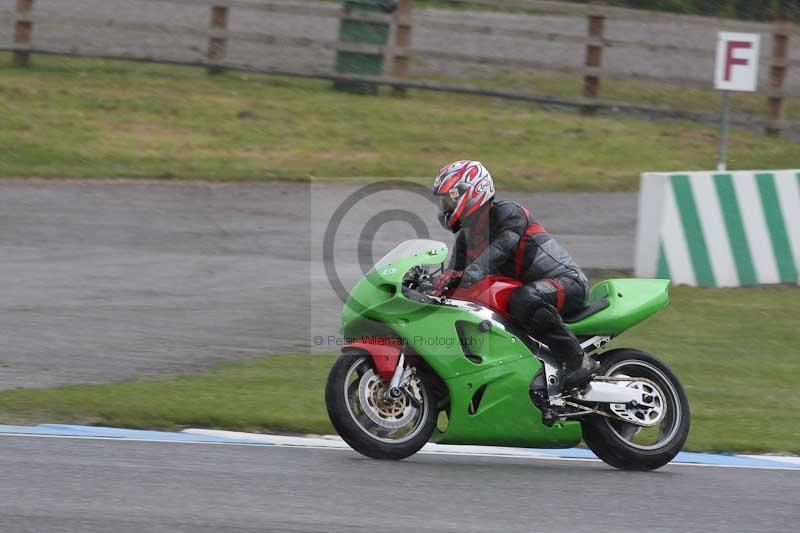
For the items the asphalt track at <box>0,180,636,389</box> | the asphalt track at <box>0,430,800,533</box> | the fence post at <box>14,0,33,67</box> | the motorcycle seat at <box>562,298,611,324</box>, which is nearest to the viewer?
the asphalt track at <box>0,430,800,533</box>

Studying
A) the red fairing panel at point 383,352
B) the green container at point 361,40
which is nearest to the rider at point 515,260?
the red fairing panel at point 383,352

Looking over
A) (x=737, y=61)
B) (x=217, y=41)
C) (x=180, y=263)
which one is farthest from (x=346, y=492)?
(x=217, y=41)

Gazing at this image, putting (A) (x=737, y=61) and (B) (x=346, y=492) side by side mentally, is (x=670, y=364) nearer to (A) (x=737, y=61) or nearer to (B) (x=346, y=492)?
(B) (x=346, y=492)

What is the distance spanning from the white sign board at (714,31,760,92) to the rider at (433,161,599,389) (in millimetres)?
10843

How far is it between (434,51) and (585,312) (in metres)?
15.0

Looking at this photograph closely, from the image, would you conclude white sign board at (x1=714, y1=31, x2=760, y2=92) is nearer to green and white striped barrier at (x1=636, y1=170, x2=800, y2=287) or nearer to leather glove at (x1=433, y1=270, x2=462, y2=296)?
green and white striped barrier at (x1=636, y1=170, x2=800, y2=287)

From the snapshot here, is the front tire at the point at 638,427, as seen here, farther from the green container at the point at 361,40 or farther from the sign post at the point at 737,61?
the green container at the point at 361,40

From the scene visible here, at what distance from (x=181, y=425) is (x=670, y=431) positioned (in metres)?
3.15

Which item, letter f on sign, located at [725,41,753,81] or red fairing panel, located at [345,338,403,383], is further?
letter f on sign, located at [725,41,753,81]

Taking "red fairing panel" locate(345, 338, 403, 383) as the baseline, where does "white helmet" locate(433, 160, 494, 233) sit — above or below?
above

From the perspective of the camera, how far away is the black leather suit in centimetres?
800

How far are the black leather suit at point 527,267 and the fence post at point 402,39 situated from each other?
14721 millimetres

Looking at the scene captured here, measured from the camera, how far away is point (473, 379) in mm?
8047

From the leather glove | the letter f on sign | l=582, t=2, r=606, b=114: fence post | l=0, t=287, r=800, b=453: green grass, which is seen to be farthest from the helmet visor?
l=582, t=2, r=606, b=114: fence post
